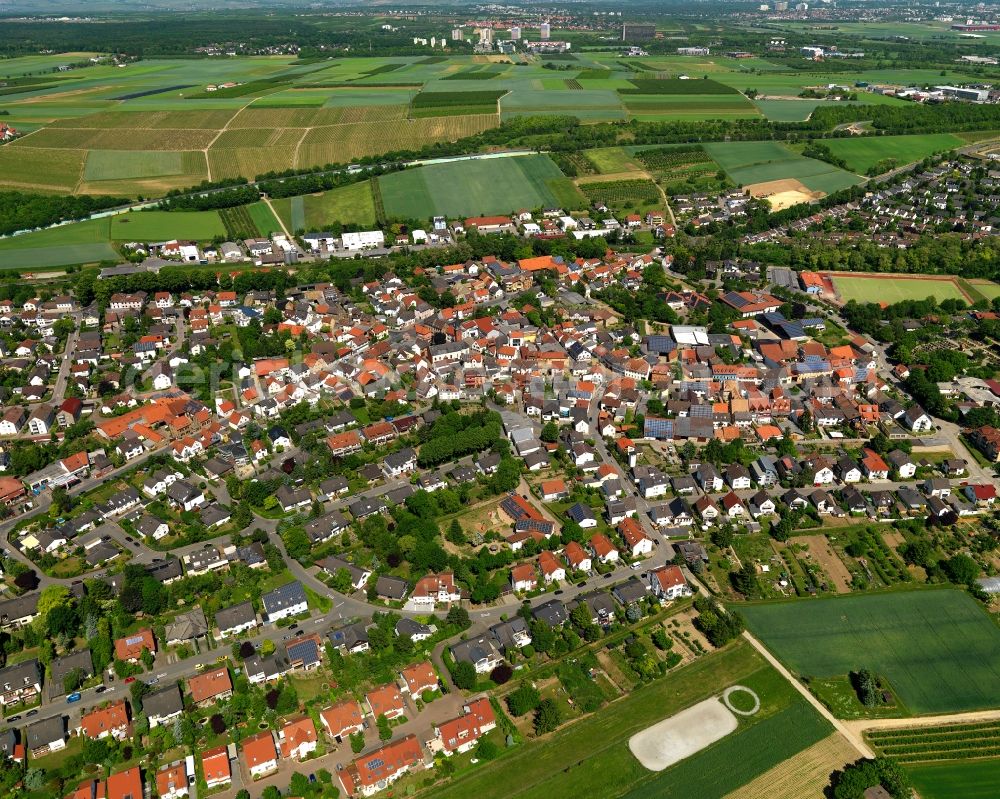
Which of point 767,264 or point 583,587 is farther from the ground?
point 767,264

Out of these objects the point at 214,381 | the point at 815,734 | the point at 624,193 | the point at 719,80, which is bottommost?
the point at 815,734

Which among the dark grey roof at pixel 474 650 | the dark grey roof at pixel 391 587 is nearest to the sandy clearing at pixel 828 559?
the dark grey roof at pixel 474 650

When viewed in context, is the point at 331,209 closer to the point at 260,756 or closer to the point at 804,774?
the point at 260,756

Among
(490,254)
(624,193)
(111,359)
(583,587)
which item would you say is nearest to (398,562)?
(583,587)

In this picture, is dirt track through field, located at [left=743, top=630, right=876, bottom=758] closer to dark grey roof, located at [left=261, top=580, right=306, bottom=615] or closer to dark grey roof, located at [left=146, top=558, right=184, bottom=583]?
dark grey roof, located at [left=261, top=580, right=306, bottom=615]

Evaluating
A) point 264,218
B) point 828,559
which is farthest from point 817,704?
point 264,218

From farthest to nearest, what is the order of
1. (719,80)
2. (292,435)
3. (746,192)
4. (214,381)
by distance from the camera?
1. (719,80)
2. (746,192)
3. (214,381)
4. (292,435)

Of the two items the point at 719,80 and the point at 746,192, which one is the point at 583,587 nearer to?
the point at 746,192

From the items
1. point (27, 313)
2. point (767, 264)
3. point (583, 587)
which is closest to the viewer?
point (583, 587)

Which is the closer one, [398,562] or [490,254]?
Result: [398,562]
